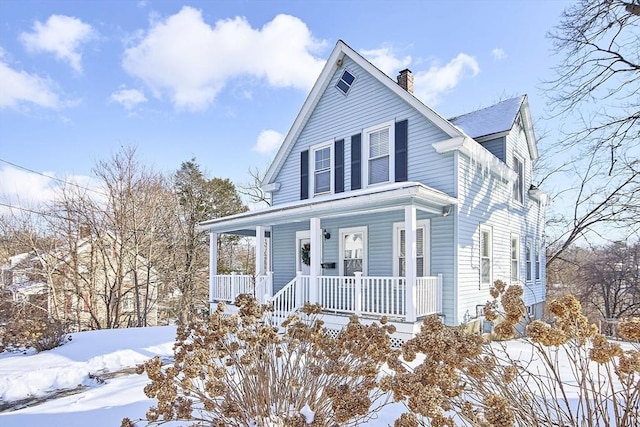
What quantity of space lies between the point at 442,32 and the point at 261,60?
6027 millimetres

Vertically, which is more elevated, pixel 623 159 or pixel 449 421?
pixel 623 159

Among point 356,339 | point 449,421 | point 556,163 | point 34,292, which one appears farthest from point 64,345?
point 556,163

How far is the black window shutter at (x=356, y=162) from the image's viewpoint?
1004 cm

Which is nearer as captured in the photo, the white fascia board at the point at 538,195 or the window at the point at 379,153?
the window at the point at 379,153

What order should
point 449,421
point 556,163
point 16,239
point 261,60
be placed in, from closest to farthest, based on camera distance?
point 449,421
point 261,60
point 16,239
point 556,163

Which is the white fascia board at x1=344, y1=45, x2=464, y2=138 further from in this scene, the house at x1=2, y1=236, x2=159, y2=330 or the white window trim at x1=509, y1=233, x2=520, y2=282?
the house at x1=2, y1=236, x2=159, y2=330

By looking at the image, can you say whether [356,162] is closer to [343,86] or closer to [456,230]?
[343,86]

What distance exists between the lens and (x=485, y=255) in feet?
31.6

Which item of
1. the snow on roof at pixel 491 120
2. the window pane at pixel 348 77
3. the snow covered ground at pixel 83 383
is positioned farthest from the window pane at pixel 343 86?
the snow covered ground at pixel 83 383

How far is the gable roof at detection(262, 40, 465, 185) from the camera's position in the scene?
28.3 ft

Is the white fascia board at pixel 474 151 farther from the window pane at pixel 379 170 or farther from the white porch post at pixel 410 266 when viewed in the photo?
Result: the white porch post at pixel 410 266

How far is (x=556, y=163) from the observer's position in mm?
17891

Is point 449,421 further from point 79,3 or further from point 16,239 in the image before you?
point 16,239

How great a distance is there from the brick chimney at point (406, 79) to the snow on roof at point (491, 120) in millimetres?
2257
